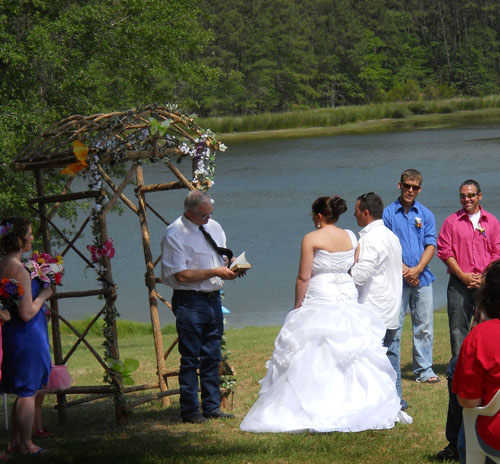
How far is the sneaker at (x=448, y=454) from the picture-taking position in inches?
229

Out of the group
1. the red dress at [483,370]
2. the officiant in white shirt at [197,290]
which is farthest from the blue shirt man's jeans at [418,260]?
the red dress at [483,370]

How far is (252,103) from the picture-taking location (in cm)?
8719

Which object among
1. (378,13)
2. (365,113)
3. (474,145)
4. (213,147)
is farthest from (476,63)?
(213,147)

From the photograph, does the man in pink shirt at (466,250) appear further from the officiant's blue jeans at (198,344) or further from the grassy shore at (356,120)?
the grassy shore at (356,120)

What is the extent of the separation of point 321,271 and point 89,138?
269cm

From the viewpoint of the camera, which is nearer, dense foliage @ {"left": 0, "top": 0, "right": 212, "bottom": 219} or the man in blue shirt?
the man in blue shirt

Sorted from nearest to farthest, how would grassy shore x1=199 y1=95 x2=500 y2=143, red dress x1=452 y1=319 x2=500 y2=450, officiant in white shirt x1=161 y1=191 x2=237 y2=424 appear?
red dress x1=452 y1=319 x2=500 y2=450, officiant in white shirt x1=161 y1=191 x2=237 y2=424, grassy shore x1=199 y1=95 x2=500 y2=143

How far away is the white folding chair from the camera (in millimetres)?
4281

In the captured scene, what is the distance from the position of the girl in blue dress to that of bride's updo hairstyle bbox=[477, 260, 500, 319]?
11.6 ft

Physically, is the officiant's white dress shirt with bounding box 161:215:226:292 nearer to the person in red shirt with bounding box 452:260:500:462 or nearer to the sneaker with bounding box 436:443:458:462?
the sneaker with bounding box 436:443:458:462

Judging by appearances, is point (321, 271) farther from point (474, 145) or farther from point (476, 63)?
point (476, 63)

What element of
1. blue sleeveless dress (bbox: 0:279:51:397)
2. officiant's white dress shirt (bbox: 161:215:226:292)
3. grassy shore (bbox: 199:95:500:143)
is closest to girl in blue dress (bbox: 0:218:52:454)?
blue sleeveless dress (bbox: 0:279:51:397)

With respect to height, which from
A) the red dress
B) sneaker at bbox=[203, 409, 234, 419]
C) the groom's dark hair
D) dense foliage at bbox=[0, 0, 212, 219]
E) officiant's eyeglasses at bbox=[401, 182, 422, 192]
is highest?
dense foliage at bbox=[0, 0, 212, 219]

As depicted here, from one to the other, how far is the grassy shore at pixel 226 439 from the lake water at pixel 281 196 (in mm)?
10073
